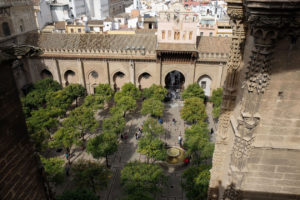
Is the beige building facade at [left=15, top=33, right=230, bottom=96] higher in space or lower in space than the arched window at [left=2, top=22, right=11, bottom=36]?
lower

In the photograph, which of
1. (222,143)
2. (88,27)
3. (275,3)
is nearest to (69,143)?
(222,143)

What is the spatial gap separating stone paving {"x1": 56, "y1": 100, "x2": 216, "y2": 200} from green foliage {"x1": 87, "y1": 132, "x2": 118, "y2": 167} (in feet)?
7.13

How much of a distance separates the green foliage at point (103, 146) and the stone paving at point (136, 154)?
2174 mm

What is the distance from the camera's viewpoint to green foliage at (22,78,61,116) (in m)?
24.9

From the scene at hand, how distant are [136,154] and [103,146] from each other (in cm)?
413

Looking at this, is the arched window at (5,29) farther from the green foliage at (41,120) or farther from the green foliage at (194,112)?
the green foliage at (194,112)

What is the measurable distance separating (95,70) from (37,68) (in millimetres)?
7993

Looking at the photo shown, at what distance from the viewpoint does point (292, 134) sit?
5.07 meters

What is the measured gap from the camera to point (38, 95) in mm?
25594

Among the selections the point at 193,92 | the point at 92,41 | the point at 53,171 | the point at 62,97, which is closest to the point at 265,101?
the point at 53,171

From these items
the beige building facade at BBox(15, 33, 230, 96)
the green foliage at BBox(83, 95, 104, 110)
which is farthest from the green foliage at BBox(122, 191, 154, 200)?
the beige building facade at BBox(15, 33, 230, 96)

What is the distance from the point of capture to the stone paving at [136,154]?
1658cm

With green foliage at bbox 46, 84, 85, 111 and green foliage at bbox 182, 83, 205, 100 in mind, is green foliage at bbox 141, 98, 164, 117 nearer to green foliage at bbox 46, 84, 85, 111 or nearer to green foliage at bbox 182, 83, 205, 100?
green foliage at bbox 182, 83, 205, 100

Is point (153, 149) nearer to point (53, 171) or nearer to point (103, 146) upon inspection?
point (103, 146)
